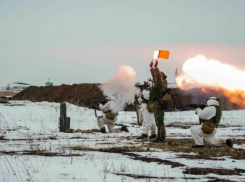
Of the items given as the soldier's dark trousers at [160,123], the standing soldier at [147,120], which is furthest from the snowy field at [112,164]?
the standing soldier at [147,120]

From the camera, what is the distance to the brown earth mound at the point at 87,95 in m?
35.8

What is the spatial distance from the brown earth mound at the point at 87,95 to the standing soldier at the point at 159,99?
19.8 meters

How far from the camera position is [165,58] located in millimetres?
13117

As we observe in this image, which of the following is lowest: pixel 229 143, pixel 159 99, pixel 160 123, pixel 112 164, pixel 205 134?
pixel 112 164

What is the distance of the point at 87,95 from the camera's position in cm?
→ 4447

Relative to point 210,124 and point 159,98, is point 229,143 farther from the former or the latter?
point 159,98

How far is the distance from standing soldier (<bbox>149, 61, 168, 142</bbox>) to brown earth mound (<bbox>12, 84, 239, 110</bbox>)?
1978cm

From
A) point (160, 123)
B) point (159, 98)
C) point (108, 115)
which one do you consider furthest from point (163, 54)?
point (108, 115)

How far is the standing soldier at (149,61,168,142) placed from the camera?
1344cm

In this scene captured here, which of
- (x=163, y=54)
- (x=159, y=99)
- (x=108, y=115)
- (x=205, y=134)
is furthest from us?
(x=108, y=115)

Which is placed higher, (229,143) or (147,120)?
(147,120)

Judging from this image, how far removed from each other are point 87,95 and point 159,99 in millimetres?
31294

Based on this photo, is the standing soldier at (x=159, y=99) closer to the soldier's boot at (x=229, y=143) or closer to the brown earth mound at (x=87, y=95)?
the soldier's boot at (x=229, y=143)

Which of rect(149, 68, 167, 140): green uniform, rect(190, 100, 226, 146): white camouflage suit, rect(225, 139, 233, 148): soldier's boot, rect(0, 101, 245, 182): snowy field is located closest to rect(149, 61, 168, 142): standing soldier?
→ rect(149, 68, 167, 140): green uniform
